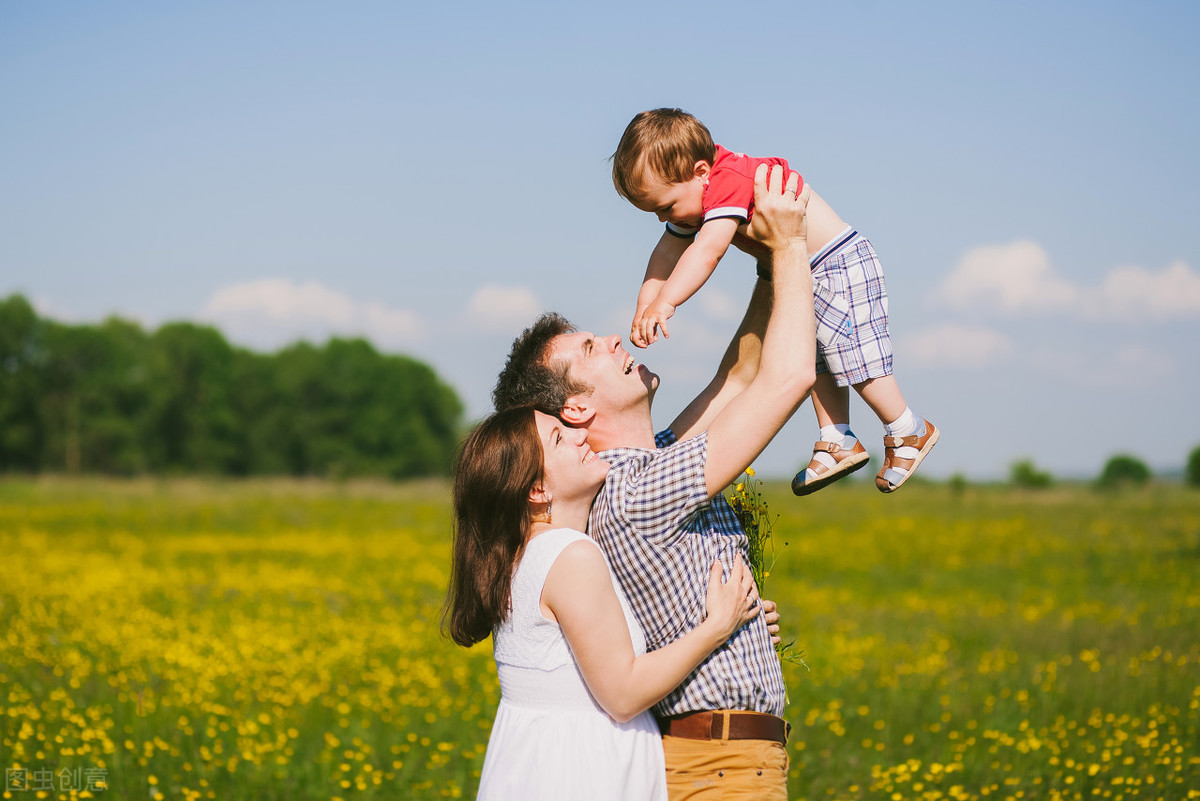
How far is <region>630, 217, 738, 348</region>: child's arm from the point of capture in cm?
298

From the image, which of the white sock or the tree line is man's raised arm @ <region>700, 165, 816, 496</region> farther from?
the tree line

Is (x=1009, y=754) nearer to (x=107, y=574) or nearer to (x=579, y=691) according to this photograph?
(x=579, y=691)

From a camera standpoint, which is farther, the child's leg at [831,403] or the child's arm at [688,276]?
the child's leg at [831,403]

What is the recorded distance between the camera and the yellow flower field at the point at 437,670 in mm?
5773

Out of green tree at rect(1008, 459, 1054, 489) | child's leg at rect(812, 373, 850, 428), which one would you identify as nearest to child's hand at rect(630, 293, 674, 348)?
child's leg at rect(812, 373, 850, 428)

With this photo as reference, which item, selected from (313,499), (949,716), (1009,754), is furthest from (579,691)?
(313,499)

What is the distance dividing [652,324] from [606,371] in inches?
8.5

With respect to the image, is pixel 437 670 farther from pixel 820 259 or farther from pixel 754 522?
pixel 820 259

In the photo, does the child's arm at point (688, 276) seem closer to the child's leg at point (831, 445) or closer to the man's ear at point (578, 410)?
the man's ear at point (578, 410)

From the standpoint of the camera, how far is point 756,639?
274 centimetres

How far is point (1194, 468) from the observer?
44438 millimetres

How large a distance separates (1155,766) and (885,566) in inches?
437

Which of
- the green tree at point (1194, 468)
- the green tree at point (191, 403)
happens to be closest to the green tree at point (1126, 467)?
the green tree at point (1194, 468)

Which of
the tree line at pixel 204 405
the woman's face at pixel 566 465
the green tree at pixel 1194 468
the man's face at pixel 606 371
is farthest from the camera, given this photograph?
the tree line at pixel 204 405
